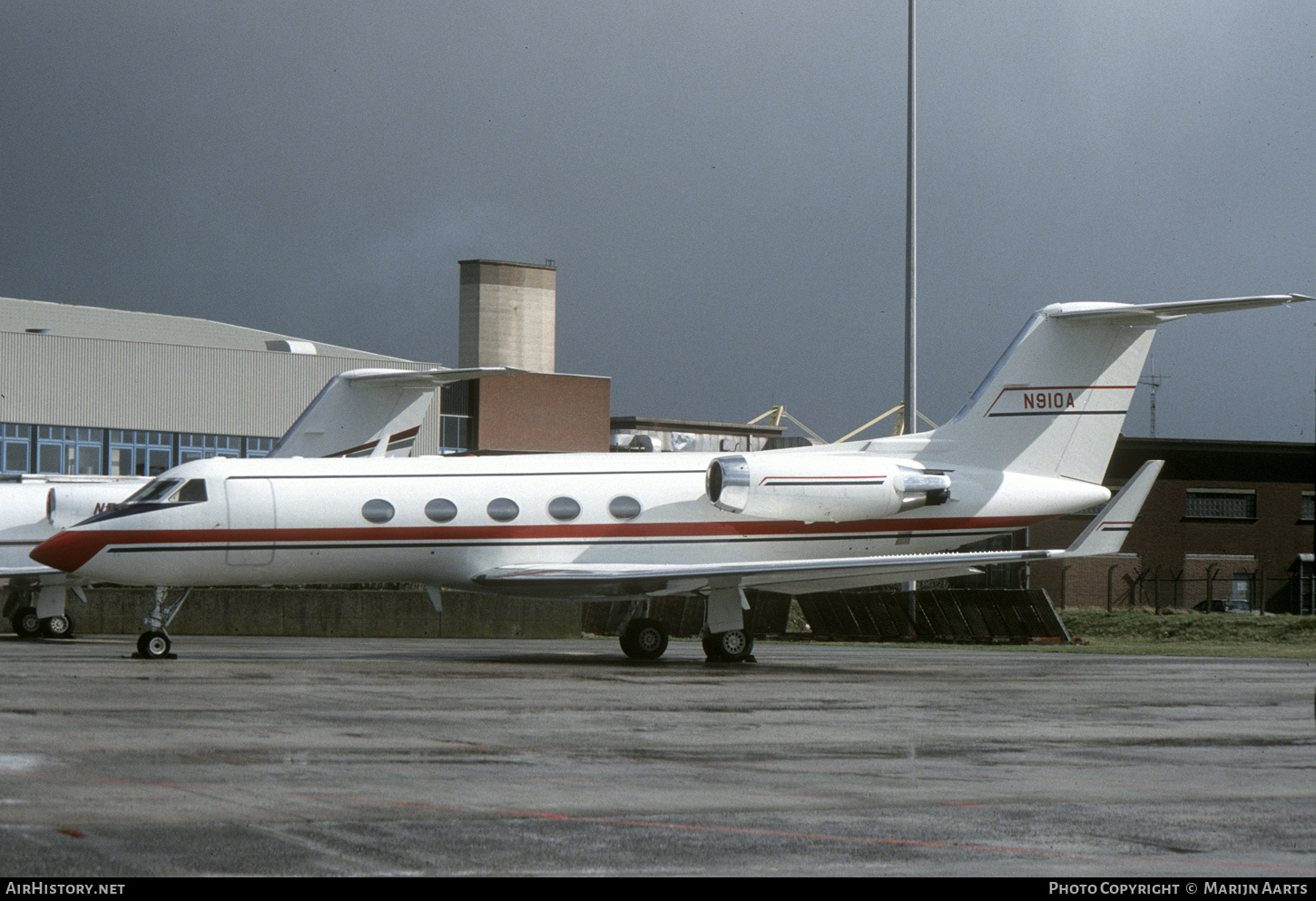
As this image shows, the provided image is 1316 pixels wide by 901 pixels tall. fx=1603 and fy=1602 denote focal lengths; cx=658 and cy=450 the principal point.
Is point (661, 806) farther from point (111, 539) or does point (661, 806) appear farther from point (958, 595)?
point (958, 595)

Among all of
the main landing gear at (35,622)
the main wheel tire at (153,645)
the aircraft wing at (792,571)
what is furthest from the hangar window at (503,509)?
the main landing gear at (35,622)

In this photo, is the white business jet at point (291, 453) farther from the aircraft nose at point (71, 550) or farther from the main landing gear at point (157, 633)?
the aircraft nose at point (71, 550)

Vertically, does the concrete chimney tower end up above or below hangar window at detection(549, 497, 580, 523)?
above

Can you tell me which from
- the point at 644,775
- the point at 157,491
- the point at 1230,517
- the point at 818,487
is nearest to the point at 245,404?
A: the point at 1230,517

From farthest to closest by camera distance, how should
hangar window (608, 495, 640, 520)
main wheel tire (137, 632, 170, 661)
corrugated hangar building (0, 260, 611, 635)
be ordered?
1. corrugated hangar building (0, 260, 611, 635)
2. hangar window (608, 495, 640, 520)
3. main wheel tire (137, 632, 170, 661)

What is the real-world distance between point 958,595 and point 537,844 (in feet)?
99.4

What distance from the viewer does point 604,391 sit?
3241 inches

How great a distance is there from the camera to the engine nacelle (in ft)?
80.8

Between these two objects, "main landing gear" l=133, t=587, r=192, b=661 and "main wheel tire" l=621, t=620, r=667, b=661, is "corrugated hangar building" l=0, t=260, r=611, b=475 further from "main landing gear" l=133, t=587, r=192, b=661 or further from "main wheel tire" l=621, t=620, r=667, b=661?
"main landing gear" l=133, t=587, r=192, b=661

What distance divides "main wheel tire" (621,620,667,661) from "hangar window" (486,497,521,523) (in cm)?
282

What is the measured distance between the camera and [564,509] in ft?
81.4

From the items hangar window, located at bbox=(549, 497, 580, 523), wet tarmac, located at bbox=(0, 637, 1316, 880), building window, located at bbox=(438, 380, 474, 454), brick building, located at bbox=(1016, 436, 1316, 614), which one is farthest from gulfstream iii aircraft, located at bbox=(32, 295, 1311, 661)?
building window, located at bbox=(438, 380, 474, 454)

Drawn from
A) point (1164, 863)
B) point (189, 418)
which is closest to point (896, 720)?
point (1164, 863)

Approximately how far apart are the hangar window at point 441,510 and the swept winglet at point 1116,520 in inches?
361
